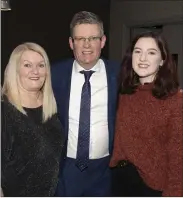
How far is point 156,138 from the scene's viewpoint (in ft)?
5.69

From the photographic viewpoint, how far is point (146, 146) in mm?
1746

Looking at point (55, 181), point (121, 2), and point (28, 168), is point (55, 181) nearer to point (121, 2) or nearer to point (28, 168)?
point (28, 168)

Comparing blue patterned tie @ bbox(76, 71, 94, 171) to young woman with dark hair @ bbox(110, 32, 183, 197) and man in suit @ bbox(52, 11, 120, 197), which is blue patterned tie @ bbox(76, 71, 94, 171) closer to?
man in suit @ bbox(52, 11, 120, 197)

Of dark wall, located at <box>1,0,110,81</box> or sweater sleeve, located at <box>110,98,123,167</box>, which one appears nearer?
sweater sleeve, located at <box>110,98,123,167</box>

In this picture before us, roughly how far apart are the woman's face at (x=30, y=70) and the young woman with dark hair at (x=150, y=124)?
476 mm

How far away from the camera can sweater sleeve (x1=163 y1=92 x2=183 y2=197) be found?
5.51 feet

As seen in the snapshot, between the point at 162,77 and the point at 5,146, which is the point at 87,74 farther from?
the point at 5,146

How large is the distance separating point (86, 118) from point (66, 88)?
0.72 ft

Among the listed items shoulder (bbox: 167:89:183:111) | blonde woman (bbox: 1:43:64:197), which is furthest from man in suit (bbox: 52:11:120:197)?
shoulder (bbox: 167:89:183:111)

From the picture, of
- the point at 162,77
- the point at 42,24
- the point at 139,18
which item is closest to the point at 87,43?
the point at 162,77

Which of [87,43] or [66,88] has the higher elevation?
[87,43]

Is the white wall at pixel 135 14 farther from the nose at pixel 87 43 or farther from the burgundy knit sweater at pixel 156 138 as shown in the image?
the burgundy knit sweater at pixel 156 138

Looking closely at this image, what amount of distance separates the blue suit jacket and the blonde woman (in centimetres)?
11

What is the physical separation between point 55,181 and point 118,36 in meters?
3.62
